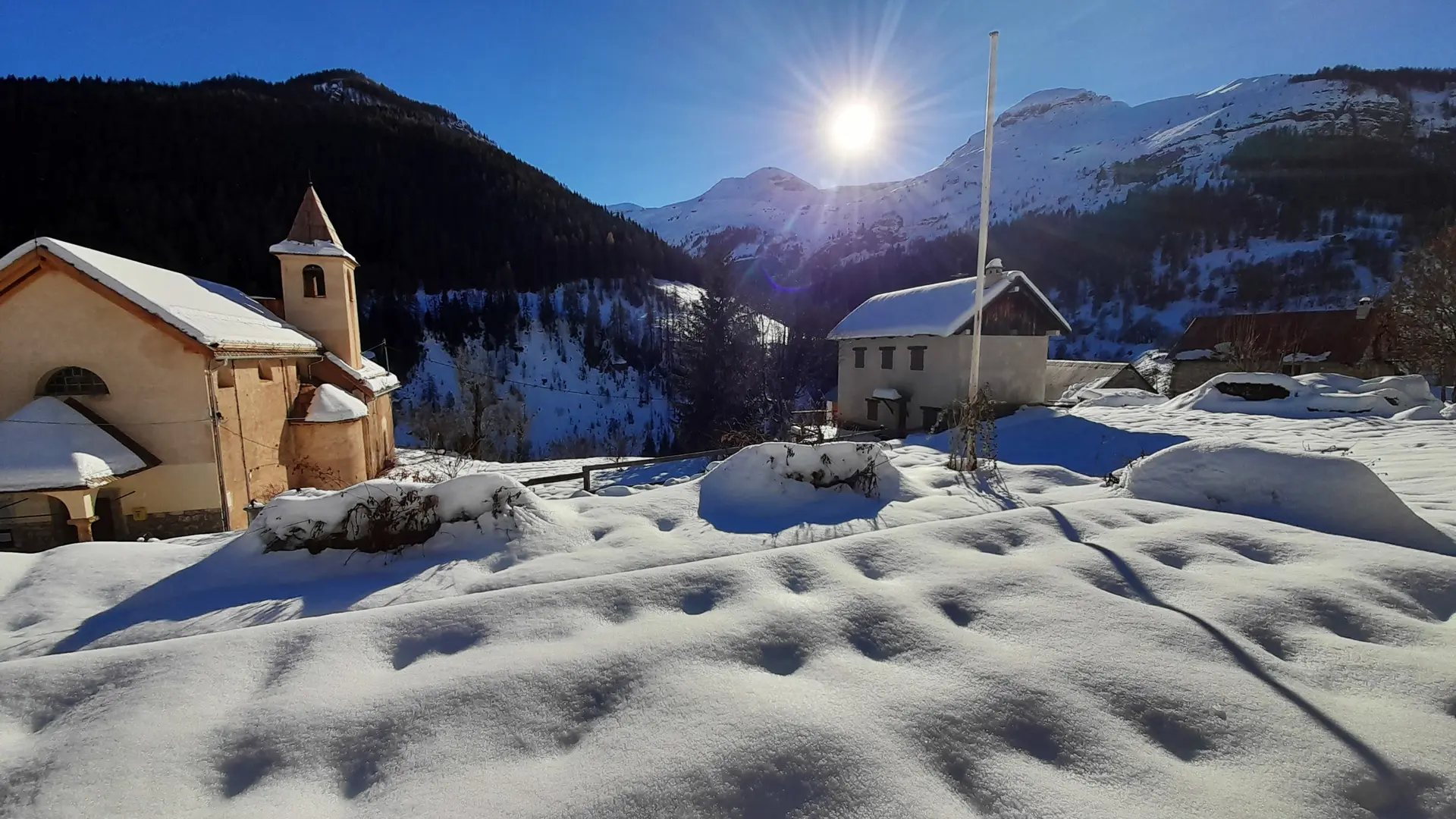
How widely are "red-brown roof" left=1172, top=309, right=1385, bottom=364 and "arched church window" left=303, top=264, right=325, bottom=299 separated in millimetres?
43630

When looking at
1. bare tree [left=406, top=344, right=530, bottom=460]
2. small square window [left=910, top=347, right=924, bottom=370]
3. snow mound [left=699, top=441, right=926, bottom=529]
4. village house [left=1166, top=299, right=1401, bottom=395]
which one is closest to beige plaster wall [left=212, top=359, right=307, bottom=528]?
bare tree [left=406, top=344, right=530, bottom=460]

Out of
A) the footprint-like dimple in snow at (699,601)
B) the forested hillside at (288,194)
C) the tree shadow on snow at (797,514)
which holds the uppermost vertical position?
the forested hillside at (288,194)

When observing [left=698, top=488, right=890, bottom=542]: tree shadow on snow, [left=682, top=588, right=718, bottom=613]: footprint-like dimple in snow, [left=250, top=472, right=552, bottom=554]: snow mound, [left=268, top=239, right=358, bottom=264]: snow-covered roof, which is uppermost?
[left=268, top=239, right=358, bottom=264]: snow-covered roof

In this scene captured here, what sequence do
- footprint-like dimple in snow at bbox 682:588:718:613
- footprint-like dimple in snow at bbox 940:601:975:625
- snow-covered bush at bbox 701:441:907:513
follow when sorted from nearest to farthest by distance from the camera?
footprint-like dimple in snow at bbox 940:601:975:625 → footprint-like dimple in snow at bbox 682:588:718:613 → snow-covered bush at bbox 701:441:907:513

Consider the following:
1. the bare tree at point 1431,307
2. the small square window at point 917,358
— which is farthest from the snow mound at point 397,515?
the bare tree at point 1431,307

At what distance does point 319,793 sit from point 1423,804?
4.75 metres

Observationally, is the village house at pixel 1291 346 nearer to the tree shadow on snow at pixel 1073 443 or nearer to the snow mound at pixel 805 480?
the tree shadow on snow at pixel 1073 443

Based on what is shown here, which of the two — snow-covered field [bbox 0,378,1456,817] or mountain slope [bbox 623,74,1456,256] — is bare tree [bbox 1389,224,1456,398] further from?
mountain slope [bbox 623,74,1456,256]

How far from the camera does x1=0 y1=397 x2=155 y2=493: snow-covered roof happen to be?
10.4 metres

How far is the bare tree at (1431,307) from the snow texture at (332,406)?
37.7 m

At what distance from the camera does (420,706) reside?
283cm

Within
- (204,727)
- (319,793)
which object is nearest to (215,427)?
(204,727)

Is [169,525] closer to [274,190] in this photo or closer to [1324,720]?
[1324,720]

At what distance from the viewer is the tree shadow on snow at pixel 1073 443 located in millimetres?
11836
